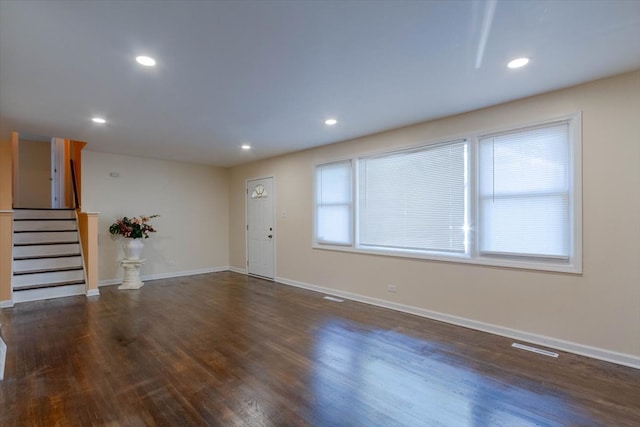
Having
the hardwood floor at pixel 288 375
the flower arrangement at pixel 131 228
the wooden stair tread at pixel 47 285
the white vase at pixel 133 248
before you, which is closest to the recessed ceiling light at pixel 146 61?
the hardwood floor at pixel 288 375

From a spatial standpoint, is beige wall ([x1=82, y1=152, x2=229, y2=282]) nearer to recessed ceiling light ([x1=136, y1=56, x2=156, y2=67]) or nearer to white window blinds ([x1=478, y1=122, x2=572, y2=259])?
recessed ceiling light ([x1=136, y1=56, x2=156, y2=67])

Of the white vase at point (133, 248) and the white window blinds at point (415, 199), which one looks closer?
the white window blinds at point (415, 199)

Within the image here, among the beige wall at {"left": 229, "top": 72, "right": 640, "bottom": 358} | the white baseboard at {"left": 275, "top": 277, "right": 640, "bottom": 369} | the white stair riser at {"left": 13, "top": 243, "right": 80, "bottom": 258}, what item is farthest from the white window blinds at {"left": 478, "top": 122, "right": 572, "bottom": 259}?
the white stair riser at {"left": 13, "top": 243, "right": 80, "bottom": 258}

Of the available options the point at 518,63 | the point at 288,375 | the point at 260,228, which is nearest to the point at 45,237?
the point at 260,228

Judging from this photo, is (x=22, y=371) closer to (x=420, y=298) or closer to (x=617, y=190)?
(x=420, y=298)

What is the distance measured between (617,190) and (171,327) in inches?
185

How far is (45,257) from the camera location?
5270 mm

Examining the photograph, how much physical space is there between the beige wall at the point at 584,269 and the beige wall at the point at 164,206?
4453 mm

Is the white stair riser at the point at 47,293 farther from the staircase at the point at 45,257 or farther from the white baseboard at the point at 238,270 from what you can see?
the white baseboard at the point at 238,270

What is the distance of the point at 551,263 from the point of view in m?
3.09

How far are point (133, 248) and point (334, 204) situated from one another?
380 centimetres

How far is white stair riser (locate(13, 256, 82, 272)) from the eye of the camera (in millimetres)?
5047

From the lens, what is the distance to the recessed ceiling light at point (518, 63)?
249 centimetres

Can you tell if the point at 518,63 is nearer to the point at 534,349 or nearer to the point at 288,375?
the point at 534,349
